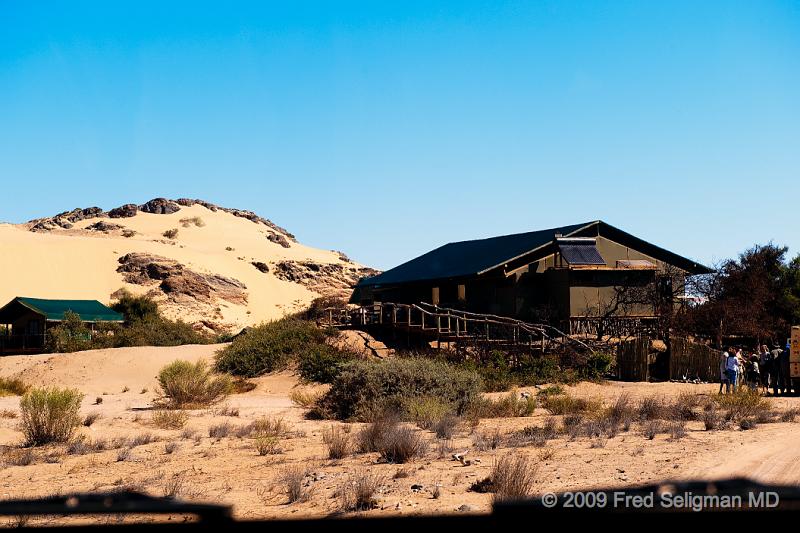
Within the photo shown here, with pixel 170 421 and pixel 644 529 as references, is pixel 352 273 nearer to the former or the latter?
pixel 170 421

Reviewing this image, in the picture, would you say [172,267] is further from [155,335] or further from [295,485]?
[295,485]

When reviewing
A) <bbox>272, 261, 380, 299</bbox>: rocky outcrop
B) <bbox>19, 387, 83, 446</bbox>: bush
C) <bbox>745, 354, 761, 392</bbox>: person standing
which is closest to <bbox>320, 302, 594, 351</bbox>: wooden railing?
<bbox>745, 354, 761, 392</bbox>: person standing

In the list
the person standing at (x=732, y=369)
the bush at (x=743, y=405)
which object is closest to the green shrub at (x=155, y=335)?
the person standing at (x=732, y=369)

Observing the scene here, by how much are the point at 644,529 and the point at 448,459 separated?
9367 millimetres

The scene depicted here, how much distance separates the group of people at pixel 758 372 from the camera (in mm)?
21562

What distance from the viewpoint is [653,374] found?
28312mm

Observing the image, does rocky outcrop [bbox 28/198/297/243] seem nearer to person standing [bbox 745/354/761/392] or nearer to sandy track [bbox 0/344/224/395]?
sandy track [bbox 0/344/224/395]

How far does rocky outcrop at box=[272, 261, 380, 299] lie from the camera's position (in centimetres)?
7519

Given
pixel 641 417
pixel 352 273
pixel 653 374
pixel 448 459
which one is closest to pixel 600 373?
pixel 653 374

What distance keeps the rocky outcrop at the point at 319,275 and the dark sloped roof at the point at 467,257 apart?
2835 centimetres

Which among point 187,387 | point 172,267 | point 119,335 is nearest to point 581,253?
point 187,387

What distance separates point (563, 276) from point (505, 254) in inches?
124

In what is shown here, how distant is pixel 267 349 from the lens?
1167 inches

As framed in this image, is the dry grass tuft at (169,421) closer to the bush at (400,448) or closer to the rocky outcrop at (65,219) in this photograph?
the bush at (400,448)
